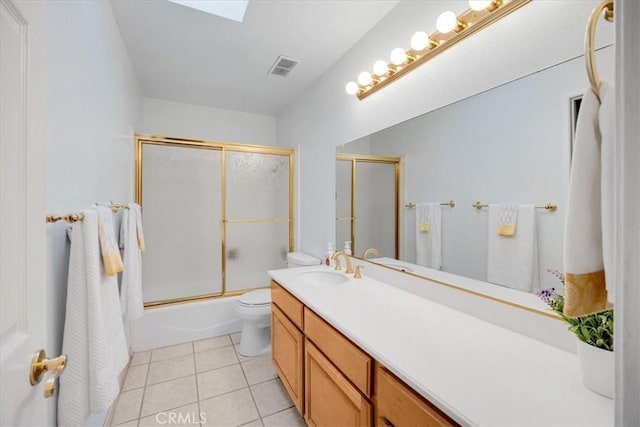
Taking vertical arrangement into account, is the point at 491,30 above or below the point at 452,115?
above

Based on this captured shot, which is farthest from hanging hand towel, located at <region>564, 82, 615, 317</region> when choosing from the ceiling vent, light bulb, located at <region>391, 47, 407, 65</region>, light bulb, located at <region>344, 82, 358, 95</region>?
the ceiling vent

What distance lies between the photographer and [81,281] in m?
0.91

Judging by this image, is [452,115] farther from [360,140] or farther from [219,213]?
[219,213]

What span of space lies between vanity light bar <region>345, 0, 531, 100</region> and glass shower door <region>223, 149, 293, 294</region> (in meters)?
1.61

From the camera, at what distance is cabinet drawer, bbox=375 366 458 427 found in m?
0.74

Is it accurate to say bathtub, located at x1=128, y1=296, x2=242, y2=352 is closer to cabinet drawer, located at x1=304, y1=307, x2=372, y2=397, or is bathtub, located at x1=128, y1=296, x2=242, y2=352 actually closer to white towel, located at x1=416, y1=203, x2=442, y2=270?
cabinet drawer, located at x1=304, y1=307, x2=372, y2=397

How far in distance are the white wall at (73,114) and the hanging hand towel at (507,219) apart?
1.55m

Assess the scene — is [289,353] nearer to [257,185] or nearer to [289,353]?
[289,353]

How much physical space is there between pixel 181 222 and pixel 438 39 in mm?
2718

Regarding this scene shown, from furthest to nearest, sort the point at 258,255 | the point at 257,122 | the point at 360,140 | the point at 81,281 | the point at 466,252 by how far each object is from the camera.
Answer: the point at 257,122, the point at 258,255, the point at 360,140, the point at 466,252, the point at 81,281

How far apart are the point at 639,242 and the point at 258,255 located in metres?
3.10

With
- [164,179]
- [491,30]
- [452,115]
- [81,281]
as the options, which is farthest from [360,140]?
[164,179]

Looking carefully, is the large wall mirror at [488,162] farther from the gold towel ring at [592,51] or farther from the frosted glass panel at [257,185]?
the frosted glass panel at [257,185]

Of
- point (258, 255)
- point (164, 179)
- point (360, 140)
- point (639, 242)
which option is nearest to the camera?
point (639, 242)
